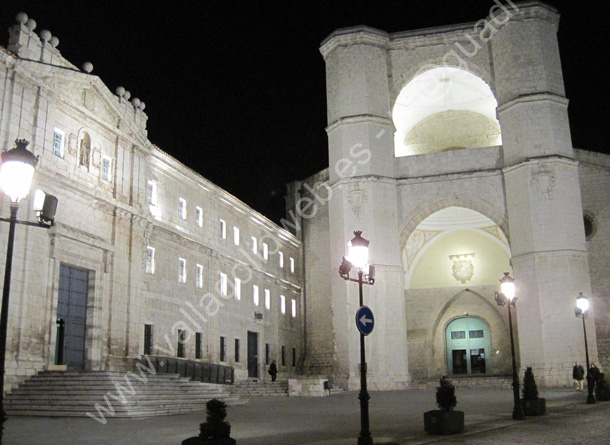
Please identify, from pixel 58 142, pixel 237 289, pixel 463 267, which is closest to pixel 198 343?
pixel 237 289

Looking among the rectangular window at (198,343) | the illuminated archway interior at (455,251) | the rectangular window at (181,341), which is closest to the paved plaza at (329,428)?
the rectangular window at (181,341)

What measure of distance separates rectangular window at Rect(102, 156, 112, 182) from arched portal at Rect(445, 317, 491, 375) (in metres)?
24.9

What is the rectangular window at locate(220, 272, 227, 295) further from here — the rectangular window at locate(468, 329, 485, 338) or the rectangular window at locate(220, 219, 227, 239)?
the rectangular window at locate(468, 329, 485, 338)

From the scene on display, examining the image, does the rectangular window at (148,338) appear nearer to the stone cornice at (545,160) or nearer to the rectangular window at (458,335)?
the stone cornice at (545,160)

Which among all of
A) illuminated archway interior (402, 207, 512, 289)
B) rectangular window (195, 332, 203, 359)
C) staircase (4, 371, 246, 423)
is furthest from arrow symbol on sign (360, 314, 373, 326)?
illuminated archway interior (402, 207, 512, 289)

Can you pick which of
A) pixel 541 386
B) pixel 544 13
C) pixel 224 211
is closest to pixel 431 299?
pixel 541 386

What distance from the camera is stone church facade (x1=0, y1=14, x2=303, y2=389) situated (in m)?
18.9

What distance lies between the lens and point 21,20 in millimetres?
19172

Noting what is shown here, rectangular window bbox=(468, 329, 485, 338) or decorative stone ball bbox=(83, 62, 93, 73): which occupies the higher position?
decorative stone ball bbox=(83, 62, 93, 73)

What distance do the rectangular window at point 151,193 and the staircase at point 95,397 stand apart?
9.73 m

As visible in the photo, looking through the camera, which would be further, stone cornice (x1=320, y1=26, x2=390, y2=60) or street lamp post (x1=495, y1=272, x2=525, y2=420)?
stone cornice (x1=320, y1=26, x2=390, y2=60)

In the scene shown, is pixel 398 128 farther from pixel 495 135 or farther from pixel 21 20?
pixel 21 20

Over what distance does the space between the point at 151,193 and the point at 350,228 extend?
33.8 ft

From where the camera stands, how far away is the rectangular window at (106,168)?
23.3 metres
